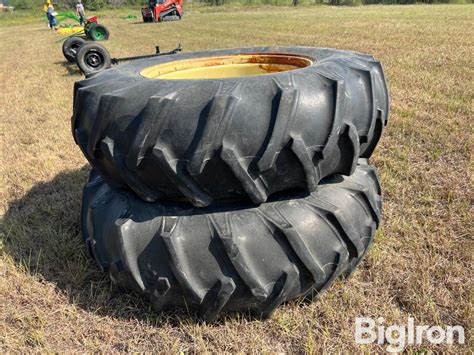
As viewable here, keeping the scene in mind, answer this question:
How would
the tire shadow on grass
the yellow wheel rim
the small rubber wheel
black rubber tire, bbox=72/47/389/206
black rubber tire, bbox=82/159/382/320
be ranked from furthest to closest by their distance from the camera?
the small rubber wheel → the yellow wheel rim → the tire shadow on grass → black rubber tire, bbox=82/159/382/320 → black rubber tire, bbox=72/47/389/206

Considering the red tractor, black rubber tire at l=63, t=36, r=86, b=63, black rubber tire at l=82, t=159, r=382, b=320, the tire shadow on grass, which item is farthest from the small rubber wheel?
black rubber tire at l=82, t=159, r=382, b=320

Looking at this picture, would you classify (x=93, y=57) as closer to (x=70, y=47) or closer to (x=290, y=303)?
(x=70, y=47)

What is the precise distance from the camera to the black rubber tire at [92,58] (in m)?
6.73

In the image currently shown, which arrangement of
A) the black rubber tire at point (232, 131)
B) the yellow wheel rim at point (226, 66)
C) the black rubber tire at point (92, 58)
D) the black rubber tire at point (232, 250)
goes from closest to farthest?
the black rubber tire at point (232, 131) → the black rubber tire at point (232, 250) → the yellow wheel rim at point (226, 66) → the black rubber tire at point (92, 58)

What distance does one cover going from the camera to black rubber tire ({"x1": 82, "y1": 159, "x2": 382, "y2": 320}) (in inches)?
56.7

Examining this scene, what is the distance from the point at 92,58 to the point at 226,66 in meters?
5.29

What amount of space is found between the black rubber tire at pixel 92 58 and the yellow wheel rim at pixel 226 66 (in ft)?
16.1

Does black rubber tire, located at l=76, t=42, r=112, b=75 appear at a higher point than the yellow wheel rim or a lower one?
lower

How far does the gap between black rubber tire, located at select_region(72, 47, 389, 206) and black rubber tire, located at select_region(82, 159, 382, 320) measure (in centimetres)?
10

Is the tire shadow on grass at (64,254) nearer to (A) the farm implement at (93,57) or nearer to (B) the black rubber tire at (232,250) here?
(B) the black rubber tire at (232,250)

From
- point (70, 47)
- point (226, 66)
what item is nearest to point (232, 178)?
point (226, 66)

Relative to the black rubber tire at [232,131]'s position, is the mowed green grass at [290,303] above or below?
below

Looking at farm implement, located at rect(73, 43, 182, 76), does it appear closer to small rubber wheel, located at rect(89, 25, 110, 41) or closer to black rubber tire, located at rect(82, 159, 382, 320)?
small rubber wheel, located at rect(89, 25, 110, 41)

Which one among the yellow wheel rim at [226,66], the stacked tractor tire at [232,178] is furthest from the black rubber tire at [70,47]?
→ the stacked tractor tire at [232,178]
